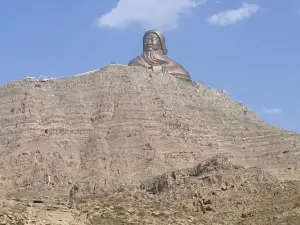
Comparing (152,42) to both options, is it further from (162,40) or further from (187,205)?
(187,205)

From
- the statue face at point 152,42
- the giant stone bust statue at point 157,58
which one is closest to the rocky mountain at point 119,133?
the giant stone bust statue at point 157,58

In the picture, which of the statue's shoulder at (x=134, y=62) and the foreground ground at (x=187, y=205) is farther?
the statue's shoulder at (x=134, y=62)

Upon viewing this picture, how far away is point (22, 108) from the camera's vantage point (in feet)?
225

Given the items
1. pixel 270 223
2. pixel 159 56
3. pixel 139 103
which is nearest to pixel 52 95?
pixel 139 103

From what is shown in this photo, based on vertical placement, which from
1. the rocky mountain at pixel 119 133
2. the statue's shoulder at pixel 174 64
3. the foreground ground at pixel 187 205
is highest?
the statue's shoulder at pixel 174 64

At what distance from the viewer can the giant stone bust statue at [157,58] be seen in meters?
82.2

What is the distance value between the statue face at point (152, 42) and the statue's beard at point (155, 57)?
47 cm

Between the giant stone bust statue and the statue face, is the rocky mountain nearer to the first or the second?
the giant stone bust statue

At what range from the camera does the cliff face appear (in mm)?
59750

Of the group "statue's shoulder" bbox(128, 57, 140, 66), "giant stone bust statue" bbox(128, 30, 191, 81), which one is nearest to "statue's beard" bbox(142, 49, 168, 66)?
"giant stone bust statue" bbox(128, 30, 191, 81)

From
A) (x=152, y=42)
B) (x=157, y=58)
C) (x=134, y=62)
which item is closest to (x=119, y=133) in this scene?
(x=134, y=62)

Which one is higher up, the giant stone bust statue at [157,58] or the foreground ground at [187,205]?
the giant stone bust statue at [157,58]

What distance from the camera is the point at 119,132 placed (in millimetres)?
65375

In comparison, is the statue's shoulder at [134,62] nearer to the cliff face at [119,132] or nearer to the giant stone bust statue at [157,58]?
the giant stone bust statue at [157,58]
